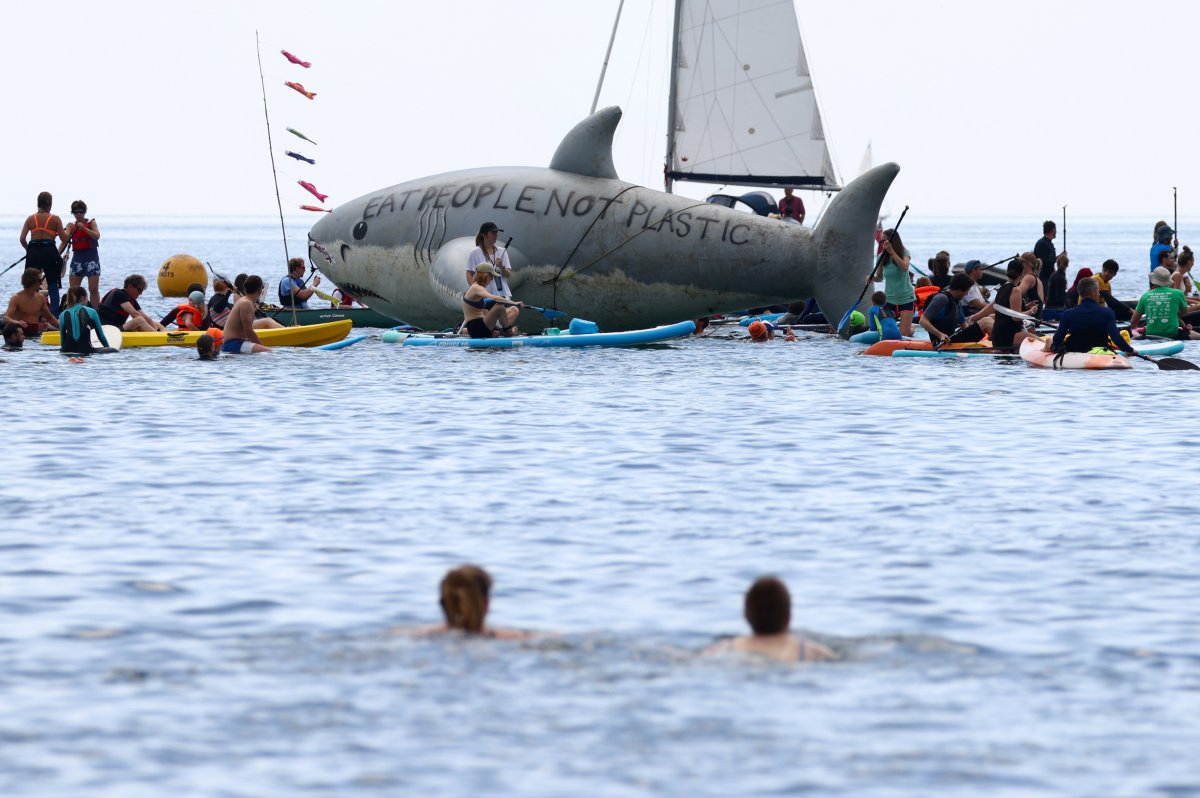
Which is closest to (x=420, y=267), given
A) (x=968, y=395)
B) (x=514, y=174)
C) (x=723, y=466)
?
(x=514, y=174)

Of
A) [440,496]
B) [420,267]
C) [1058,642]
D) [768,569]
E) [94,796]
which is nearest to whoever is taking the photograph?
[94,796]

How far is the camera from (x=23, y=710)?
9.03 meters

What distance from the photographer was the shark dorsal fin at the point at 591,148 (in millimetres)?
32938

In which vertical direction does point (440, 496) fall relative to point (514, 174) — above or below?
below

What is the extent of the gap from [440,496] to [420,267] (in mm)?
18211

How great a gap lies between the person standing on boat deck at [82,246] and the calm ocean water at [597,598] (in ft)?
32.8

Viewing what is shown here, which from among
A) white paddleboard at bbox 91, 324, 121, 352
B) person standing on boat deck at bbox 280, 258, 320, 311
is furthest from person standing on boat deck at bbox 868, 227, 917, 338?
white paddleboard at bbox 91, 324, 121, 352

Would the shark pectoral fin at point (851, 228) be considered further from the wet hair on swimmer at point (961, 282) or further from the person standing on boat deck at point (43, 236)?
the person standing on boat deck at point (43, 236)

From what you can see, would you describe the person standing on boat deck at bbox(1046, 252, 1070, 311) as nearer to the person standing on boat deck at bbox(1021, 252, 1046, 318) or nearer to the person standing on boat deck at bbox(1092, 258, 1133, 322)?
the person standing on boat deck at bbox(1092, 258, 1133, 322)

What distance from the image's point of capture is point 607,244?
105 ft

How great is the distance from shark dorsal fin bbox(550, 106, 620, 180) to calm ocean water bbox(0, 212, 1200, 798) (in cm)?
1104

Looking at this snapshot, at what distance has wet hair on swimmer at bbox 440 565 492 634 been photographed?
33.2ft

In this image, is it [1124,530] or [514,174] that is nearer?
[1124,530]

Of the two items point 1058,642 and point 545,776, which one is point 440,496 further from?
point 545,776
